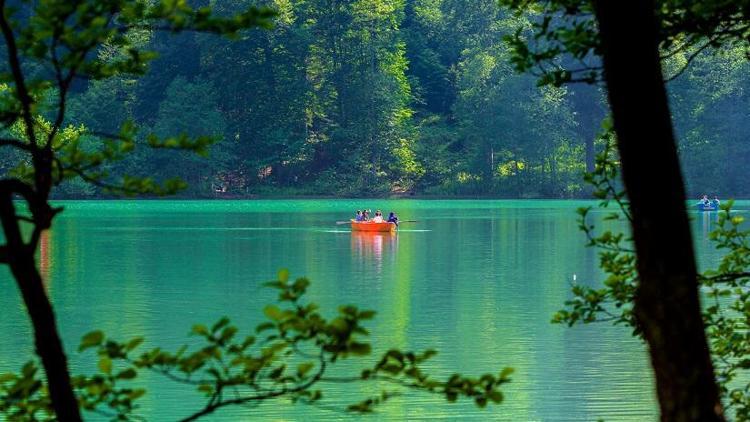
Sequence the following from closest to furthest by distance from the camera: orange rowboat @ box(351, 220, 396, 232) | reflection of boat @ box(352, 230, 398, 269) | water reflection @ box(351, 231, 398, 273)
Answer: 1. water reflection @ box(351, 231, 398, 273)
2. reflection of boat @ box(352, 230, 398, 269)
3. orange rowboat @ box(351, 220, 396, 232)

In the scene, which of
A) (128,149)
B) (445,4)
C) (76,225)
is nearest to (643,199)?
(128,149)

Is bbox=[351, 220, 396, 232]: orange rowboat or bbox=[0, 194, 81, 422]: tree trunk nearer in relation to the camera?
bbox=[0, 194, 81, 422]: tree trunk

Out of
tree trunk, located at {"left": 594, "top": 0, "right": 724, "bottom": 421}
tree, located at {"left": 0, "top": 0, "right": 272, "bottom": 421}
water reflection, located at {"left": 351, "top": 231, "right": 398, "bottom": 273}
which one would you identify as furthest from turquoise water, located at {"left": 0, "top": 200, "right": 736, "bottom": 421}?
tree trunk, located at {"left": 594, "top": 0, "right": 724, "bottom": 421}

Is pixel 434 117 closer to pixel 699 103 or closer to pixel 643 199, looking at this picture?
pixel 699 103

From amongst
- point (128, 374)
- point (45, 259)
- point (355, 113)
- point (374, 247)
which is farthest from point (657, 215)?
point (355, 113)

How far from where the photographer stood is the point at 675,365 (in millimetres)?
3545

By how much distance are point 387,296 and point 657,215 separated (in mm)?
20885

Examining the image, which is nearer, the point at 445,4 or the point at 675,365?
the point at 675,365

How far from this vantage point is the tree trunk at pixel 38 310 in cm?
350

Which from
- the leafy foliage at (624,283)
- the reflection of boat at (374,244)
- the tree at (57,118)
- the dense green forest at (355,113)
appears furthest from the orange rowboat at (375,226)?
the tree at (57,118)

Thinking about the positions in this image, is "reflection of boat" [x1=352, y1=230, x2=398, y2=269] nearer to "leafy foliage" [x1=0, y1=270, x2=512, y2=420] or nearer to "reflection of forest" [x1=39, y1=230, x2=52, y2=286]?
"reflection of forest" [x1=39, y1=230, x2=52, y2=286]

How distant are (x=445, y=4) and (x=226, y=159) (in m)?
20.8

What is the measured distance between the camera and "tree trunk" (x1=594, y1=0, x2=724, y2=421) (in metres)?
3.55

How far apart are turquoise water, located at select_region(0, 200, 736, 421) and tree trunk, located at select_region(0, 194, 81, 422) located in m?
3.37
